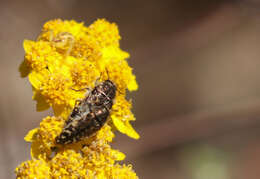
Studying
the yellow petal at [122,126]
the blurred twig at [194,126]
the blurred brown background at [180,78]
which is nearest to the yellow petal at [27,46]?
the yellow petal at [122,126]

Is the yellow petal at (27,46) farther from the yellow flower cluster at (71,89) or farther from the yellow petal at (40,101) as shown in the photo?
the yellow petal at (40,101)

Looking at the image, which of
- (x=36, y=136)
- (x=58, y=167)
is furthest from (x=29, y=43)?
(x=58, y=167)

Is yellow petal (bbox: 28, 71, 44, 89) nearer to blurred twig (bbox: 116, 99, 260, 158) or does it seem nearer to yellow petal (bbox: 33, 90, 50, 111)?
yellow petal (bbox: 33, 90, 50, 111)

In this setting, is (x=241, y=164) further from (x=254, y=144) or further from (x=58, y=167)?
(x=58, y=167)

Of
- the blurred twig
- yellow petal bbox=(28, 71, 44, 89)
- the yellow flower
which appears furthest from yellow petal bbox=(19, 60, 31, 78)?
the blurred twig

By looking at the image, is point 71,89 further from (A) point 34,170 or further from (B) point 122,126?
(A) point 34,170

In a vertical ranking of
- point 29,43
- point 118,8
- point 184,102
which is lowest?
point 29,43
